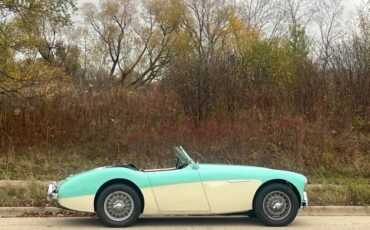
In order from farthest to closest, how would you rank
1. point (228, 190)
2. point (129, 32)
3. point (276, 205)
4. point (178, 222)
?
point (129, 32), point (178, 222), point (276, 205), point (228, 190)

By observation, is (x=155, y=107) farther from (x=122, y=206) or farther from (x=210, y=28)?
(x=210, y=28)

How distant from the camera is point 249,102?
19047 millimetres

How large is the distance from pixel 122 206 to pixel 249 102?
11245 mm

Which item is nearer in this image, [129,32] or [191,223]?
[191,223]

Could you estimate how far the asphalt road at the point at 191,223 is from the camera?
874 cm

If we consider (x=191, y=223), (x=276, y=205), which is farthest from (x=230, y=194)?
(x=191, y=223)

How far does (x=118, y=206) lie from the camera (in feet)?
27.8

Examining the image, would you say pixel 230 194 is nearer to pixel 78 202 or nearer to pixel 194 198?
pixel 194 198

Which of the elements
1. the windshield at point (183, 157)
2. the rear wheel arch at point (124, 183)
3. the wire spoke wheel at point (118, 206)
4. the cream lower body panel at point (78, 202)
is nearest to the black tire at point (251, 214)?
the windshield at point (183, 157)

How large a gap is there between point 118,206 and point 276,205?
254cm

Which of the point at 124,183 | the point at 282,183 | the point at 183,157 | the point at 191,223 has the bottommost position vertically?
the point at 191,223

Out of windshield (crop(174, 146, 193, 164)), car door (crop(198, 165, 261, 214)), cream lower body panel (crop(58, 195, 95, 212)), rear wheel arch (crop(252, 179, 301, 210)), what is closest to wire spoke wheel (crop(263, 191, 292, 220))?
rear wheel arch (crop(252, 179, 301, 210))

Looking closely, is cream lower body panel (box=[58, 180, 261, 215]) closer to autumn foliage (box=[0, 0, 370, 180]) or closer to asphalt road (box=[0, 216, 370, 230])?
asphalt road (box=[0, 216, 370, 230])

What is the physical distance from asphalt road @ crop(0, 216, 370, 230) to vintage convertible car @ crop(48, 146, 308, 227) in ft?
1.14
